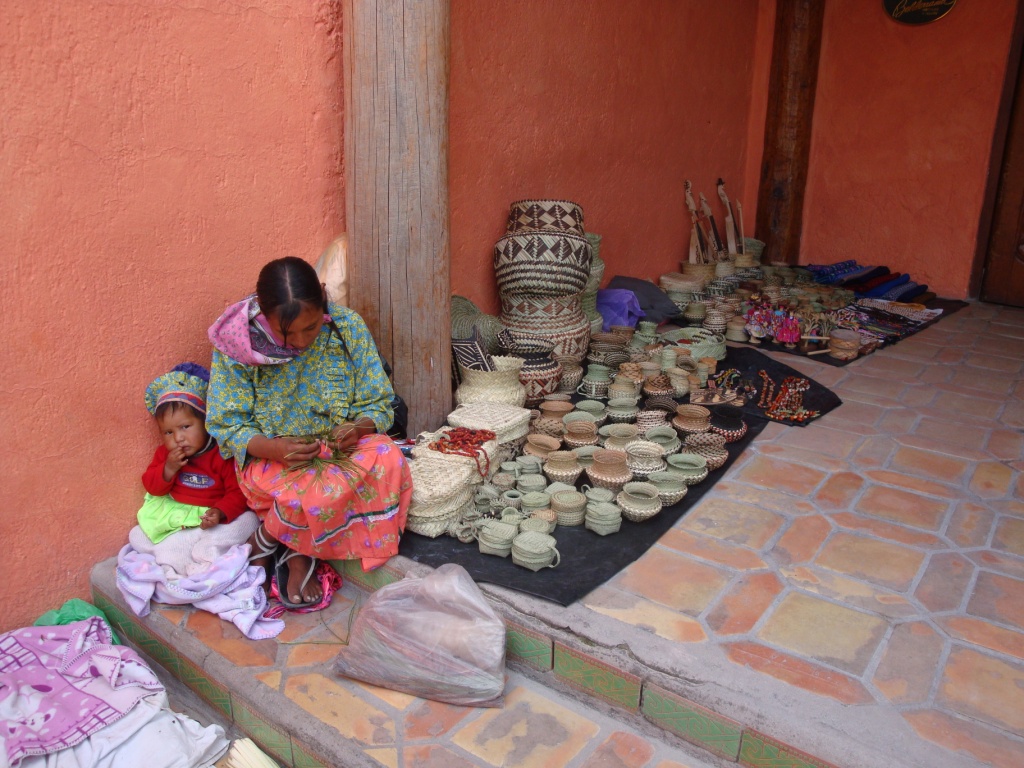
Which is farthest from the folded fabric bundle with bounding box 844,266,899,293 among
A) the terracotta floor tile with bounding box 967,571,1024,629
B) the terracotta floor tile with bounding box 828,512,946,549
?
the terracotta floor tile with bounding box 967,571,1024,629

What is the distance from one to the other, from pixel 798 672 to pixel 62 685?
225cm

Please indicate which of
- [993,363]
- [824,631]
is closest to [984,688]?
[824,631]

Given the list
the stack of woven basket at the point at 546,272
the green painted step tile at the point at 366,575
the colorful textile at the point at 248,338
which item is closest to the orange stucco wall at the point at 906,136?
the stack of woven basket at the point at 546,272

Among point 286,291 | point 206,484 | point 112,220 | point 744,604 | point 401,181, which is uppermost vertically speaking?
point 401,181

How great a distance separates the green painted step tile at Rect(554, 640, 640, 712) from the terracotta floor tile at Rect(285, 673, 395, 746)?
0.55 meters

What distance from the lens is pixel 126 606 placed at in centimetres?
293

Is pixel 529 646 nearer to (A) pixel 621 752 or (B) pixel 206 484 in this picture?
(A) pixel 621 752

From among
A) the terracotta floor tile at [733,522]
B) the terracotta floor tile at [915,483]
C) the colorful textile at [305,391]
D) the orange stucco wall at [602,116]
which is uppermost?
the orange stucco wall at [602,116]

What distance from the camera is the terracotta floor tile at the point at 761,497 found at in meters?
3.43

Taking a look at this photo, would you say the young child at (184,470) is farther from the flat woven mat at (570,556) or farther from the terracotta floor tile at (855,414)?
the terracotta floor tile at (855,414)

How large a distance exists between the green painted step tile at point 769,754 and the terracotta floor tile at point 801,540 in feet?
2.97

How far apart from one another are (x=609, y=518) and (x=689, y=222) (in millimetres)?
4490

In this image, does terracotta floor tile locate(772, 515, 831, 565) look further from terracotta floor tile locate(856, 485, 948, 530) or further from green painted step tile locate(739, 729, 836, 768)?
green painted step tile locate(739, 729, 836, 768)

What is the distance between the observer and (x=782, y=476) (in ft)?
12.3
